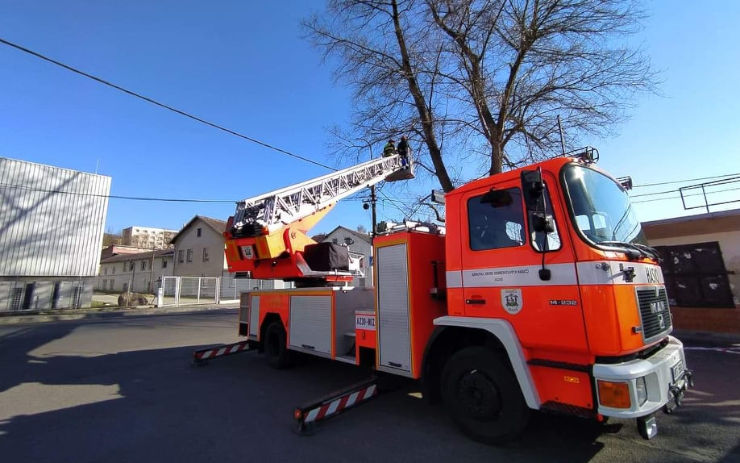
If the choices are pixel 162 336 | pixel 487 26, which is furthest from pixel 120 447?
pixel 487 26

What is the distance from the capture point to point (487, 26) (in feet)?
34.3

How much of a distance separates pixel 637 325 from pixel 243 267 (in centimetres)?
688

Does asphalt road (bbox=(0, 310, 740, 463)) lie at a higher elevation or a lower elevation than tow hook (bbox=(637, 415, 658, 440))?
lower

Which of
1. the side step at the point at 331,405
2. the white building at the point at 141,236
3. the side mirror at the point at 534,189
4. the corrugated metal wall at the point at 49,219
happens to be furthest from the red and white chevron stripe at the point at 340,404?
the white building at the point at 141,236

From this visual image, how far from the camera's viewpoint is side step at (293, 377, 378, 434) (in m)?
4.46

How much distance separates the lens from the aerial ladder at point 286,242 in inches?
297

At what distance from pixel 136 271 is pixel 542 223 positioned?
174ft

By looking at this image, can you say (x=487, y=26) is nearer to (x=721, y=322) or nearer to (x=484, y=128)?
(x=484, y=128)

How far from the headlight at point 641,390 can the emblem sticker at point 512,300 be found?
1.08 metres

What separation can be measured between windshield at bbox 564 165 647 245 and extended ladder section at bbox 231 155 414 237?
17.6 feet

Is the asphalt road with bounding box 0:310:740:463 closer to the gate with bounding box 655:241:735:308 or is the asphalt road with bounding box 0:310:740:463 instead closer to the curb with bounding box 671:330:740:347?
the curb with bounding box 671:330:740:347

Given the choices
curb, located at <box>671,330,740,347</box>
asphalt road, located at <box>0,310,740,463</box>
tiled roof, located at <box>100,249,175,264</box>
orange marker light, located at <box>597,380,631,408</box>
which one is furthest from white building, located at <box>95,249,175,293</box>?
orange marker light, located at <box>597,380,631,408</box>

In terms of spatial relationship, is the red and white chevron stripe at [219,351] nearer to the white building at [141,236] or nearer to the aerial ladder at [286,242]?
the aerial ladder at [286,242]

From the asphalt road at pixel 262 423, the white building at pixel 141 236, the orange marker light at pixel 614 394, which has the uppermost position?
the white building at pixel 141 236
